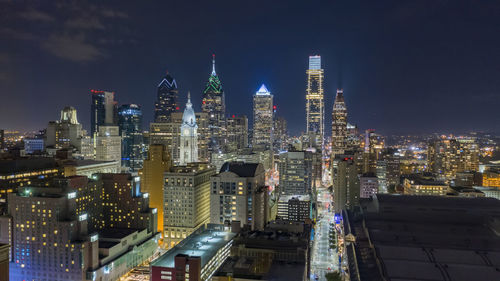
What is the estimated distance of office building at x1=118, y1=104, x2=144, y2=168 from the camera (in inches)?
6437

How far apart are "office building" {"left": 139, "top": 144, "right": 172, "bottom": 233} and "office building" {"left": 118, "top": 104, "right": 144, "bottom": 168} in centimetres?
8771

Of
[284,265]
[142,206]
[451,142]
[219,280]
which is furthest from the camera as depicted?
[451,142]

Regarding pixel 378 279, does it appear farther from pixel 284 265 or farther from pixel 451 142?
pixel 451 142

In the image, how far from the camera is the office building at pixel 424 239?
35.8 metres

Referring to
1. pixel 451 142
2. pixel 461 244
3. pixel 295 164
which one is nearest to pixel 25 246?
pixel 461 244

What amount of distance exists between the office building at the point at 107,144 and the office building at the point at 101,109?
39151 mm

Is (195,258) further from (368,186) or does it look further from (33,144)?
(33,144)

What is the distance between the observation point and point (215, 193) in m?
65.4

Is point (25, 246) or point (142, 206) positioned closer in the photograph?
point (25, 246)

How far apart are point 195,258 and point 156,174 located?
3848 centimetres

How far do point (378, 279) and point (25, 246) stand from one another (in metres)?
A: 45.0

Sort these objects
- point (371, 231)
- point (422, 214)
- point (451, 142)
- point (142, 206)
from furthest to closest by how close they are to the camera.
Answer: point (451, 142) < point (142, 206) < point (422, 214) < point (371, 231)

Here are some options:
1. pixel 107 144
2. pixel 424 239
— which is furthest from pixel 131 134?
pixel 424 239

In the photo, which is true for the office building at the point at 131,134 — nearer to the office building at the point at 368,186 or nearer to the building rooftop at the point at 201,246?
the office building at the point at 368,186
